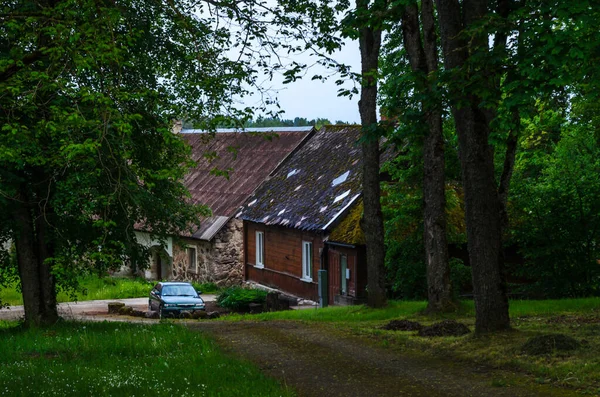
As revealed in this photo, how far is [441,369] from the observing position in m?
12.6

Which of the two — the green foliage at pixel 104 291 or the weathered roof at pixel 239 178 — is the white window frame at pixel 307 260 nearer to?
the weathered roof at pixel 239 178

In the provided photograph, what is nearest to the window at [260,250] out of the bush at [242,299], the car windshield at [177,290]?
the bush at [242,299]

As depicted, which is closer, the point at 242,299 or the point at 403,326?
the point at 403,326

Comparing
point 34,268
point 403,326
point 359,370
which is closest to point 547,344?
point 359,370

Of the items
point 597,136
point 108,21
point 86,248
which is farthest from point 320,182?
point 108,21

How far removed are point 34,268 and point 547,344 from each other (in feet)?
43.8

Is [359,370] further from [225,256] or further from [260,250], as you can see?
[225,256]

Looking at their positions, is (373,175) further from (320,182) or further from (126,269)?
(126,269)

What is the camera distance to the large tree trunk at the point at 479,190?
1430 centimetres

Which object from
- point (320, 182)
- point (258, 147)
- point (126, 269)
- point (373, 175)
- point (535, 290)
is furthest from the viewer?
point (126, 269)

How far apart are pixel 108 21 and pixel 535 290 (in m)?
17.5

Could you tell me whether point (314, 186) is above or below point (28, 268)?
above

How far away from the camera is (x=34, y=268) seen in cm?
2141

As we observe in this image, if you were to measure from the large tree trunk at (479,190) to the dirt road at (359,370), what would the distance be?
163cm
